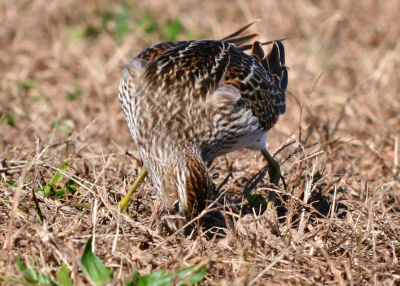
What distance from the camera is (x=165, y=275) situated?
4.12m

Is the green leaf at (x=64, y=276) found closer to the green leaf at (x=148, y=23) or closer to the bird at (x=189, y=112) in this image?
the bird at (x=189, y=112)

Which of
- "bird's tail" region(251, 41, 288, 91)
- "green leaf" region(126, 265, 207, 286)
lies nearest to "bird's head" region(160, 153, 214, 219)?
"green leaf" region(126, 265, 207, 286)

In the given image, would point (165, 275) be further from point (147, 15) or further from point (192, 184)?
point (147, 15)

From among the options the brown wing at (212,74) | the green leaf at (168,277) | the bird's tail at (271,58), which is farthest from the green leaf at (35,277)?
the bird's tail at (271,58)

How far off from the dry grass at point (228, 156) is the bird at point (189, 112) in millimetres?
284

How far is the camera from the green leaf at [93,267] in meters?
4.05

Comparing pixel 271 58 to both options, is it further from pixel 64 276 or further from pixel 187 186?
pixel 64 276

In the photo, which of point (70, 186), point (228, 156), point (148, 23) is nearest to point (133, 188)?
point (70, 186)

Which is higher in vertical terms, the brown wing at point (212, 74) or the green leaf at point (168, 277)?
the brown wing at point (212, 74)

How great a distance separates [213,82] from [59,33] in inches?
220

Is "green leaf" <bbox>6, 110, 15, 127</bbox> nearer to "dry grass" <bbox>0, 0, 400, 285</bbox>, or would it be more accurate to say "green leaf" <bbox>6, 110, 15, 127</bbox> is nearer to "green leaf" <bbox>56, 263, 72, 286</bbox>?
"dry grass" <bbox>0, 0, 400, 285</bbox>

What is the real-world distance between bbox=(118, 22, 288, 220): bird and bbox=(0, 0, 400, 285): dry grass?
0.28 meters

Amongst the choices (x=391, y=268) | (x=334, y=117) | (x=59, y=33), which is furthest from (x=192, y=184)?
(x=59, y=33)

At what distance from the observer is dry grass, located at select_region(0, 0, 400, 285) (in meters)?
4.48
